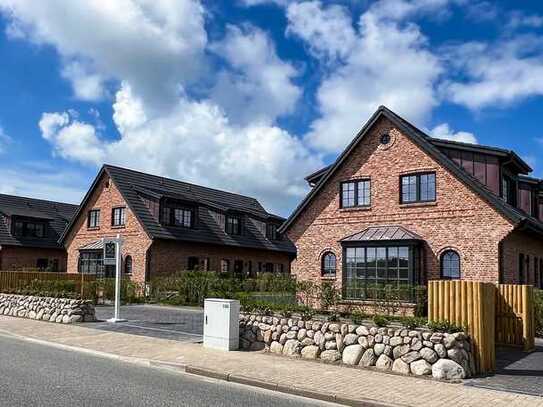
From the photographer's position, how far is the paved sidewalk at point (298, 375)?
877cm

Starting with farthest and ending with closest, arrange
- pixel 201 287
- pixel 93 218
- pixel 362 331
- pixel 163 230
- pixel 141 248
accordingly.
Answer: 1. pixel 93 218
2. pixel 163 230
3. pixel 141 248
4. pixel 201 287
5. pixel 362 331

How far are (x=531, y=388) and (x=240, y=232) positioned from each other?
107 feet

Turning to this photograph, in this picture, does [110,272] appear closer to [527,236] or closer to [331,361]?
[527,236]

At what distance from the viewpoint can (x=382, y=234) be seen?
77.3 feet

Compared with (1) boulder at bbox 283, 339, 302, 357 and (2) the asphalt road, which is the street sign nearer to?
(2) the asphalt road

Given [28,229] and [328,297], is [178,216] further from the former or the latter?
[328,297]

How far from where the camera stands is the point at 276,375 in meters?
10.5

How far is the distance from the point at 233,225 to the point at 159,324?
2249cm

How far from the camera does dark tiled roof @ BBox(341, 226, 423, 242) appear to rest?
23.0 meters

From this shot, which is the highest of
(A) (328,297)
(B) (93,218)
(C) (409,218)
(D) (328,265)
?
(B) (93,218)

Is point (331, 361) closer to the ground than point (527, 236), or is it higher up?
closer to the ground

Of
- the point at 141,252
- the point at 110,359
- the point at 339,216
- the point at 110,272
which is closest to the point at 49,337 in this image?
the point at 110,359

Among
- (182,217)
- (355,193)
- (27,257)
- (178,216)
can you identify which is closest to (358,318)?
(355,193)

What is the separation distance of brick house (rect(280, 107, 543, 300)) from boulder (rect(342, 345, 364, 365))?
773cm
